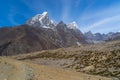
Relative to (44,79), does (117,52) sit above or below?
above

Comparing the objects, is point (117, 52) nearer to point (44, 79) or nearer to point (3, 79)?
point (44, 79)

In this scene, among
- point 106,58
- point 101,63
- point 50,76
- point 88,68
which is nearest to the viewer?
point 50,76

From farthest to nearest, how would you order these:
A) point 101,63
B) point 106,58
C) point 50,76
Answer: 1. point 106,58
2. point 101,63
3. point 50,76

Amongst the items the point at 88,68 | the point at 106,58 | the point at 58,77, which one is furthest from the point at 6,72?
the point at 106,58

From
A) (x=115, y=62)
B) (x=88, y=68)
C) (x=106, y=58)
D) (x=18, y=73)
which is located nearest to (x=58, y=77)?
(x=18, y=73)

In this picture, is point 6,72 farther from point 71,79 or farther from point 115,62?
point 115,62

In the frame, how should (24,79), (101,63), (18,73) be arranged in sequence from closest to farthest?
(24,79) < (18,73) < (101,63)

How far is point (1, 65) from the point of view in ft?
131

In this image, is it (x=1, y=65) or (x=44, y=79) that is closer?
(x=44, y=79)

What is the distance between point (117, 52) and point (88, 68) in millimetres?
17644

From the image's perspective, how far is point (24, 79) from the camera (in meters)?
30.8

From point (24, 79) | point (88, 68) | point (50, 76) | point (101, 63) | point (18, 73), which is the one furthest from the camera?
point (101, 63)

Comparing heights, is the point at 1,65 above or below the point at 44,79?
above

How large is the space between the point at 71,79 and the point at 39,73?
503cm
